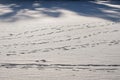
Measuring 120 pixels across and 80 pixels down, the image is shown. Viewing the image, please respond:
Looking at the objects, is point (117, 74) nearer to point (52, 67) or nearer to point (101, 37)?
point (52, 67)

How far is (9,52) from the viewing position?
674 centimetres

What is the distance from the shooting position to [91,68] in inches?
222

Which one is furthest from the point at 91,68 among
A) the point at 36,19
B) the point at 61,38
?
the point at 36,19

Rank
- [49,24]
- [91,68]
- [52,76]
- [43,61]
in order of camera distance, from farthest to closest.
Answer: [49,24], [43,61], [91,68], [52,76]

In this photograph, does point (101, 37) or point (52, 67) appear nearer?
point (52, 67)

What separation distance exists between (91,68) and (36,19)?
20.7 ft

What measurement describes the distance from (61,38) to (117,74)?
3.10 metres

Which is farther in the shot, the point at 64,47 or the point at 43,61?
the point at 64,47

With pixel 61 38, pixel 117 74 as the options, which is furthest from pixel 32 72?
pixel 61 38

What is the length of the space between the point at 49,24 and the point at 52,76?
5361 mm

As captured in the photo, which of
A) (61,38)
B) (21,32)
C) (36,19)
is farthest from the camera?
(36,19)

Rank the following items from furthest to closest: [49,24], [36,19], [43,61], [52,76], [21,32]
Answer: [36,19]
[49,24]
[21,32]
[43,61]
[52,76]

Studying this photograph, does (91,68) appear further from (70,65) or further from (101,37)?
(101,37)

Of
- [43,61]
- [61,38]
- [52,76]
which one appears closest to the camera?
[52,76]
